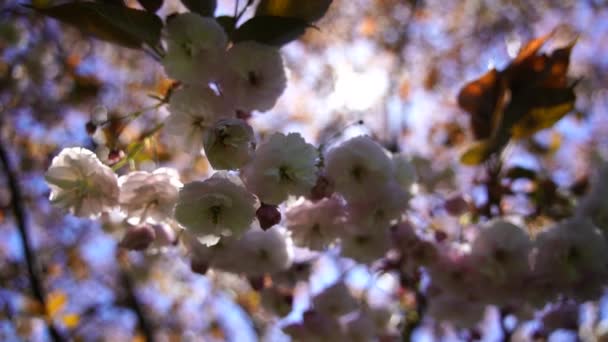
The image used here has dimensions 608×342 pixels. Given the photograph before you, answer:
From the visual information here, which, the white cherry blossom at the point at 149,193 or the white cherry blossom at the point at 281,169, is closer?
the white cherry blossom at the point at 281,169

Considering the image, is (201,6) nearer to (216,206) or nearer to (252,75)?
(252,75)

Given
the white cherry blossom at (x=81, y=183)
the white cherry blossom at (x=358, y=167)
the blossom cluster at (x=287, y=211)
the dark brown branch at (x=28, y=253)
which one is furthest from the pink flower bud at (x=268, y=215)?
the dark brown branch at (x=28, y=253)

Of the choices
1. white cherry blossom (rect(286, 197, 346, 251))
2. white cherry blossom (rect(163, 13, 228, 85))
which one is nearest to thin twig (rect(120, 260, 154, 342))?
white cherry blossom (rect(286, 197, 346, 251))

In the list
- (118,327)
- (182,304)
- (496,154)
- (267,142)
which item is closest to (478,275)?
→ (496,154)

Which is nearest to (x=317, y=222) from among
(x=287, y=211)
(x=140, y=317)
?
(x=287, y=211)

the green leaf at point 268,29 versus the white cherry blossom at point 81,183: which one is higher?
the green leaf at point 268,29

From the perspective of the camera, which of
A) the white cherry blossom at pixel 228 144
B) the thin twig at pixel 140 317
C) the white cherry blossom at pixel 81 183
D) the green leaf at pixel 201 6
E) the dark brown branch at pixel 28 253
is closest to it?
the white cherry blossom at pixel 228 144

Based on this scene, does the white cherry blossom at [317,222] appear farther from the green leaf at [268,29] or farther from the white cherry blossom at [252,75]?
the green leaf at [268,29]
